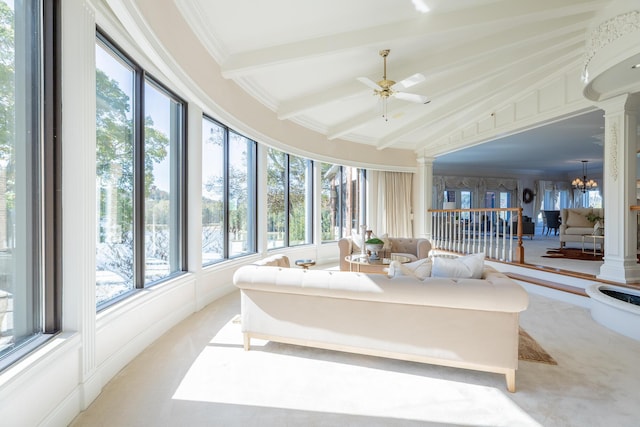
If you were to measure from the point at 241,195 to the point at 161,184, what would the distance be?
1.88m

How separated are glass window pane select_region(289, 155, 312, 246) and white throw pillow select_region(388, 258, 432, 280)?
14.1ft

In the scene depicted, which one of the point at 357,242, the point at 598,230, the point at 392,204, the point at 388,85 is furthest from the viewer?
the point at 392,204

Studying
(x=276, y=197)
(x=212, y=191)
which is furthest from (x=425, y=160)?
(x=212, y=191)

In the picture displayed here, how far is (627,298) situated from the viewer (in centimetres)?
345

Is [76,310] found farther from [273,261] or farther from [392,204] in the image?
[392,204]

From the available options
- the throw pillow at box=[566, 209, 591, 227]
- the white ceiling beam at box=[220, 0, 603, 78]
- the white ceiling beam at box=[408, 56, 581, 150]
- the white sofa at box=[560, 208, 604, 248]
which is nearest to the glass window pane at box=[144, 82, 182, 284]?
the white ceiling beam at box=[220, 0, 603, 78]

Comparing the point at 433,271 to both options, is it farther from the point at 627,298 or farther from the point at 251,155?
the point at 251,155

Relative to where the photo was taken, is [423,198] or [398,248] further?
[423,198]

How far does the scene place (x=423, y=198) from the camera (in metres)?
7.98

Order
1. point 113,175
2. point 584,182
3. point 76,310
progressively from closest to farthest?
point 76,310, point 113,175, point 584,182

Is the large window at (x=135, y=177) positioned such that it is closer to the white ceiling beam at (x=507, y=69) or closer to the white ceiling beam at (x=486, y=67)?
the white ceiling beam at (x=486, y=67)

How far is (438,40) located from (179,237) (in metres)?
3.71

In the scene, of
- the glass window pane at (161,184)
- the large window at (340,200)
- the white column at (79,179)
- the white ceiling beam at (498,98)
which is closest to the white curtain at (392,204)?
the large window at (340,200)

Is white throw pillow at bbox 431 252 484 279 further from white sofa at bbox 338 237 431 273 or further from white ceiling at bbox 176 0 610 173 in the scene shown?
white sofa at bbox 338 237 431 273
